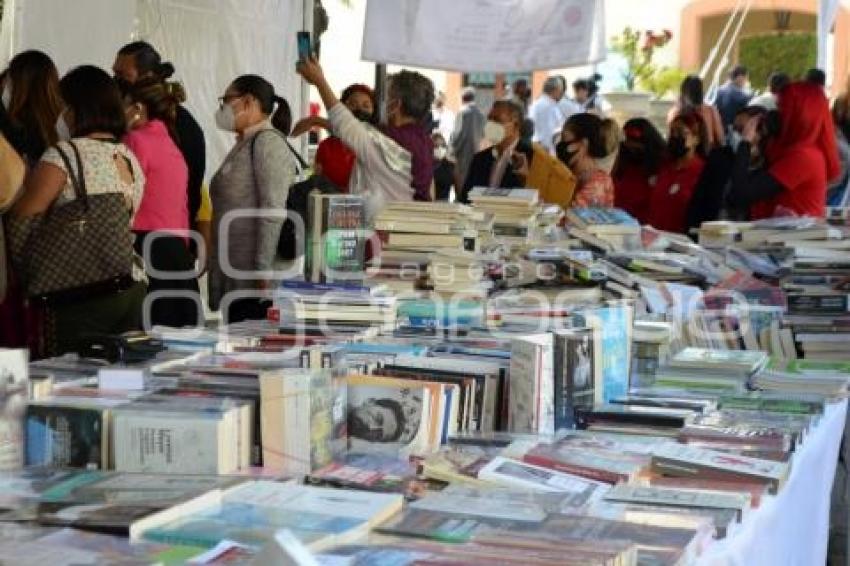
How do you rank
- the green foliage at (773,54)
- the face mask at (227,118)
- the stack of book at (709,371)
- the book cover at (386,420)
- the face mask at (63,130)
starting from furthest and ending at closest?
the green foliage at (773,54) < the face mask at (227,118) < the face mask at (63,130) < the stack of book at (709,371) < the book cover at (386,420)

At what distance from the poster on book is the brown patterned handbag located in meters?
2.00

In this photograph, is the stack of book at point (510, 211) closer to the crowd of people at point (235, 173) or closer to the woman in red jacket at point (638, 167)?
the crowd of people at point (235, 173)

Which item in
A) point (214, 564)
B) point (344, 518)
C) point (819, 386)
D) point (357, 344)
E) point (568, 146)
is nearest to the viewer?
point (214, 564)

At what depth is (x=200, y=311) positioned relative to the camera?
5.40 metres

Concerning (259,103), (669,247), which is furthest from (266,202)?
Answer: (669,247)

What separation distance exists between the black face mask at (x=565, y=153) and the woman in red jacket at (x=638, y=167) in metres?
0.61

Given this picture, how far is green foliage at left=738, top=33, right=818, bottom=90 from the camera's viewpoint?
23141mm

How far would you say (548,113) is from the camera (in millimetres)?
14242

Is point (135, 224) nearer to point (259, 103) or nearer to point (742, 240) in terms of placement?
point (259, 103)

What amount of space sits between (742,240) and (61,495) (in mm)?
4585

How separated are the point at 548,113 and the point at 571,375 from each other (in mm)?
Answer: 10948

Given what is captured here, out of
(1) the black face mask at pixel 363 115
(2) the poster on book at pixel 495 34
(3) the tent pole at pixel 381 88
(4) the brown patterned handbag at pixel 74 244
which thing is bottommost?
(4) the brown patterned handbag at pixel 74 244

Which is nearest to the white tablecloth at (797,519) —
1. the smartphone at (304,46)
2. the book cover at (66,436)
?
the book cover at (66,436)

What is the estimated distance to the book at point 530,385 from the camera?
3340mm
